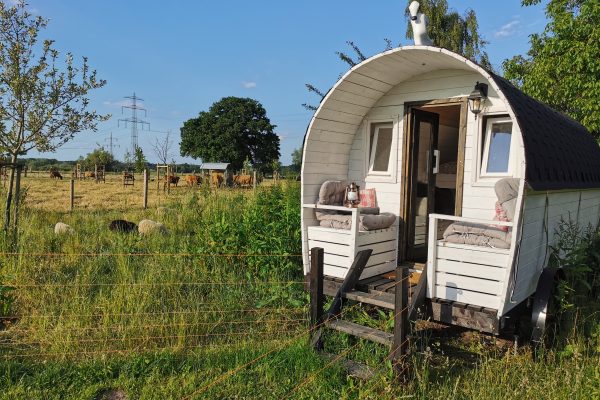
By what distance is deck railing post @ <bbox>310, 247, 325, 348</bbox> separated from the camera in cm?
463

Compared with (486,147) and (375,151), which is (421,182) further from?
(486,147)

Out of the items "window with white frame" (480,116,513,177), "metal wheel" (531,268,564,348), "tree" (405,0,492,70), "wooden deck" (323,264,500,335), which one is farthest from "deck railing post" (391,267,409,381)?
"tree" (405,0,492,70)

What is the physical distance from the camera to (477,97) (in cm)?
538

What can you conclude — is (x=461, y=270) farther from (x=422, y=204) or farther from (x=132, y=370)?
(x=132, y=370)

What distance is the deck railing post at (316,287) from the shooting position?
4.63 m

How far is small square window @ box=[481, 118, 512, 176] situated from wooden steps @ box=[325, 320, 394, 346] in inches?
109

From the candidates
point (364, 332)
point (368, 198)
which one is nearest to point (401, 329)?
point (364, 332)

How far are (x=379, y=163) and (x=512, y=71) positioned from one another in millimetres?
11614

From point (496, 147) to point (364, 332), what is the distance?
3.18 metres

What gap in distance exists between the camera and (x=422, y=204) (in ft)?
21.6

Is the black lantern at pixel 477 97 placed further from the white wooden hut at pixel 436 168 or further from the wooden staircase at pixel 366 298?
the wooden staircase at pixel 366 298

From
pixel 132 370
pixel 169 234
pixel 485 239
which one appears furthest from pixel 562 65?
pixel 132 370

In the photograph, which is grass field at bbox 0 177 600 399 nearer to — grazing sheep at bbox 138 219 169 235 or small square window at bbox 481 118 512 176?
grazing sheep at bbox 138 219 169 235

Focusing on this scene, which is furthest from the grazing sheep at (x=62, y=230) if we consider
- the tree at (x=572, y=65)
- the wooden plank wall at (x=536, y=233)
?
the tree at (x=572, y=65)
